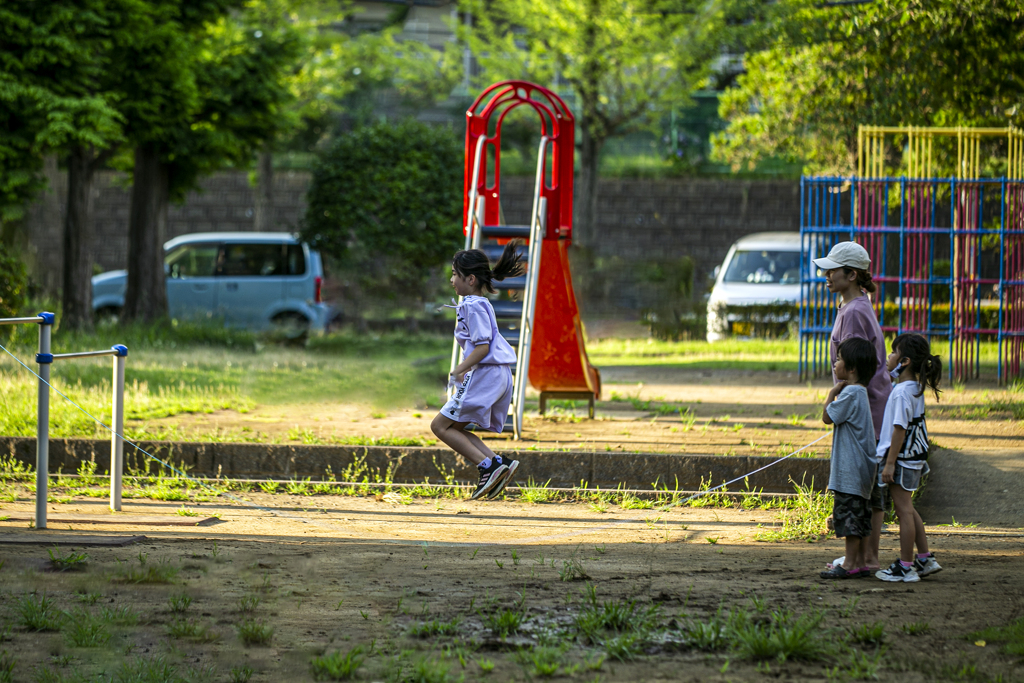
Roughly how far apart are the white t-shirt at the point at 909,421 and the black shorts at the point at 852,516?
298 mm

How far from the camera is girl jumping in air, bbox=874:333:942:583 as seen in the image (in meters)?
5.17

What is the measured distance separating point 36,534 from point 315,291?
13.1 meters

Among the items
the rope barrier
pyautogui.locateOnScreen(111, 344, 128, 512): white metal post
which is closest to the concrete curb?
the rope barrier

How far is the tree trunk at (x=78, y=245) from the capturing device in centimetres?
1631

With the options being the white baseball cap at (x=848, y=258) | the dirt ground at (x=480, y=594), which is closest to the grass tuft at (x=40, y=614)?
the dirt ground at (x=480, y=594)

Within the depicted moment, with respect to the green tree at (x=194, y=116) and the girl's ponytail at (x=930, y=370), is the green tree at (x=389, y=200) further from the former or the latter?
the girl's ponytail at (x=930, y=370)

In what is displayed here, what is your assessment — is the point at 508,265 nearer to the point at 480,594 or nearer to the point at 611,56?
the point at 480,594

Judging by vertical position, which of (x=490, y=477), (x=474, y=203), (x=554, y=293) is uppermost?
(x=474, y=203)

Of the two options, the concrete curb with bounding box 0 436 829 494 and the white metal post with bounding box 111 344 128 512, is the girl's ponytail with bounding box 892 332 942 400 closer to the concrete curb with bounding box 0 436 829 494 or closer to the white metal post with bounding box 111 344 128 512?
the concrete curb with bounding box 0 436 829 494

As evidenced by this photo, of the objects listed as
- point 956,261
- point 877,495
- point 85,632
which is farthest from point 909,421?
point 956,261

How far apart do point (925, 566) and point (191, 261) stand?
653 inches

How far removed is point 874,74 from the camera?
16.6 metres

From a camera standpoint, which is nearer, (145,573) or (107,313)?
(145,573)

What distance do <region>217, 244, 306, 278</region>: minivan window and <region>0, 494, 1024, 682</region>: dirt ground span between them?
12.5 meters
